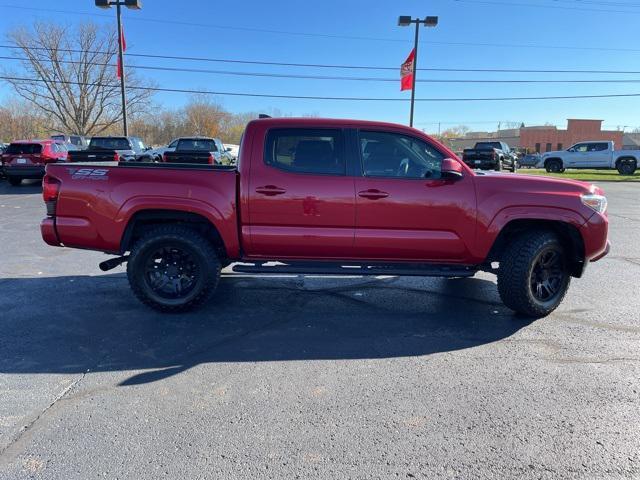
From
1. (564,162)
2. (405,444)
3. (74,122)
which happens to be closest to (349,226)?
(405,444)

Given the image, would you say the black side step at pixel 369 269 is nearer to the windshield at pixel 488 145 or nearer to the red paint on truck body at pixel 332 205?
the red paint on truck body at pixel 332 205

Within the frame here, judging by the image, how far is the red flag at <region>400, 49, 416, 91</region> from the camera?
66.4ft

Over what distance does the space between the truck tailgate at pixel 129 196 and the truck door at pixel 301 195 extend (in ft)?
0.89

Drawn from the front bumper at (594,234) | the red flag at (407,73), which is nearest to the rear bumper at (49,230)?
the front bumper at (594,234)

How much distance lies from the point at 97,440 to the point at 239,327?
1808 mm

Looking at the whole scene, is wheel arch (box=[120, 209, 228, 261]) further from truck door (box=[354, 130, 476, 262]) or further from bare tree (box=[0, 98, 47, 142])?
bare tree (box=[0, 98, 47, 142])

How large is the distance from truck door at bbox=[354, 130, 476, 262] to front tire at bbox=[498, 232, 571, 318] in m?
0.47

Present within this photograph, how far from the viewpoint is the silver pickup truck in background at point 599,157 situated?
2728 cm

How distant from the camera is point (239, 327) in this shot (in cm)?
431

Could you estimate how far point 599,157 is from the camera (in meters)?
27.6

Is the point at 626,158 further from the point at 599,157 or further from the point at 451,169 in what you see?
the point at 451,169

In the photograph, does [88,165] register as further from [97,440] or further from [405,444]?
[405,444]

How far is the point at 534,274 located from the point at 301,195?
2543mm

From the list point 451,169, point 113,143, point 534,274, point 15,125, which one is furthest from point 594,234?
point 15,125
